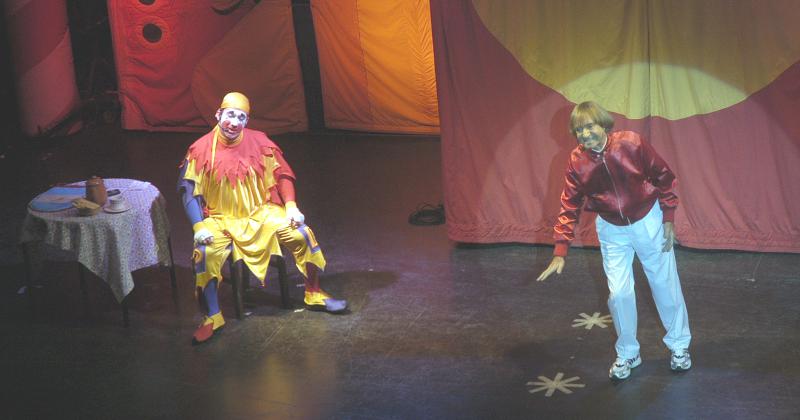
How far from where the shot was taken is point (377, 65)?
36.4 feet

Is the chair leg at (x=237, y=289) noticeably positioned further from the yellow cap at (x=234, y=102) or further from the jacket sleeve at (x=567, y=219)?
the jacket sleeve at (x=567, y=219)

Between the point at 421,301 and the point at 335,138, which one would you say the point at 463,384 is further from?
the point at 335,138

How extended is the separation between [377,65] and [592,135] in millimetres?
6265

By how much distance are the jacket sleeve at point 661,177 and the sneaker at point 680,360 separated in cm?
75

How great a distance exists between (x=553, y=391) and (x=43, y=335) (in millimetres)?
3273

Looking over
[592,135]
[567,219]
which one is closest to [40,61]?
[567,219]


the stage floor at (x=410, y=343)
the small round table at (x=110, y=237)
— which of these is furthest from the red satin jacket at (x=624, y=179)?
the small round table at (x=110, y=237)

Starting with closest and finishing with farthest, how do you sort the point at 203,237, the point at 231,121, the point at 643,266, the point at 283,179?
the point at 643,266 → the point at 203,237 → the point at 231,121 → the point at 283,179

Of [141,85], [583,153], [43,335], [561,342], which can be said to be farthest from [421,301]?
[141,85]

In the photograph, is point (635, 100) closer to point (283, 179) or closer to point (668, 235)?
point (668, 235)

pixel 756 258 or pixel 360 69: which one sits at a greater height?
pixel 360 69

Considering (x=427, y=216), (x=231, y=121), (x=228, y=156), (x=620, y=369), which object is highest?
(x=231, y=121)

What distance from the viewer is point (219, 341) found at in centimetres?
634

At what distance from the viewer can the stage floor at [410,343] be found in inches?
212
